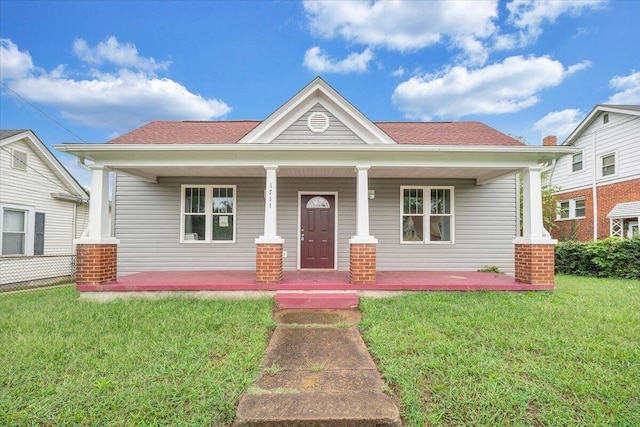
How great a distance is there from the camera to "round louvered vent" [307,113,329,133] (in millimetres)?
6691

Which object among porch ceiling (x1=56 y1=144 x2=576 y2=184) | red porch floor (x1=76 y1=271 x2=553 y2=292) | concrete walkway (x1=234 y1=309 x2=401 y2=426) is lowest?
concrete walkway (x1=234 y1=309 x2=401 y2=426)

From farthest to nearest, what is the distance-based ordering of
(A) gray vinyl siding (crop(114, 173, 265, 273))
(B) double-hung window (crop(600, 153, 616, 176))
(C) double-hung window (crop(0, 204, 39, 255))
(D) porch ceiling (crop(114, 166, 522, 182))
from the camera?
1. (B) double-hung window (crop(600, 153, 616, 176))
2. (C) double-hung window (crop(0, 204, 39, 255))
3. (A) gray vinyl siding (crop(114, 173, 265, 273))
4. (D) porch ceiling (crop(114, 166, 522, 182))

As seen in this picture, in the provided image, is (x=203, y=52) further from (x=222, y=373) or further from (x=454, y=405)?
(x=454, y=405)

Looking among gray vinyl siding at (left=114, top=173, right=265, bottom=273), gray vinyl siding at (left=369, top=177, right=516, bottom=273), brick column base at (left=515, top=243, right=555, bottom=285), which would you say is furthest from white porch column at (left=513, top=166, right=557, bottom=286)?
gray vinyl siding at (left=114, top=173, right=265, bottom=273)

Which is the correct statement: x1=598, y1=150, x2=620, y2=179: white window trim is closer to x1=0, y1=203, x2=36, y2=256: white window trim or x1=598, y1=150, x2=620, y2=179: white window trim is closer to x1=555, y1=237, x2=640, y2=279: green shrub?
x1=555, y1=237, x2=640, y2=279: green shrub

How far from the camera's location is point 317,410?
2.21 metres

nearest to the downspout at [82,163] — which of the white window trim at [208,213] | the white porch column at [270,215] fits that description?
the white window trim at [208,213]

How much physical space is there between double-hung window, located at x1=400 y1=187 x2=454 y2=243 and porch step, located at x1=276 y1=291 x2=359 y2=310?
314cm

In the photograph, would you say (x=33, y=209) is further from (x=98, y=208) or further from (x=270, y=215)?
(x=270, y=215)

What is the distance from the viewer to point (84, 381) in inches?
102

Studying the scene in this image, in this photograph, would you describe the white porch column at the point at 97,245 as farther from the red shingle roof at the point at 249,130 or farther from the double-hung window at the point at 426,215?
the double-hung window at the point at 426,215

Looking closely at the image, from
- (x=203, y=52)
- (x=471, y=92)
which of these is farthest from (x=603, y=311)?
(x=471, y=92)

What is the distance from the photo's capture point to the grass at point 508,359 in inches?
87.0

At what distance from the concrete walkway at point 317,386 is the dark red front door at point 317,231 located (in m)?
3.57
